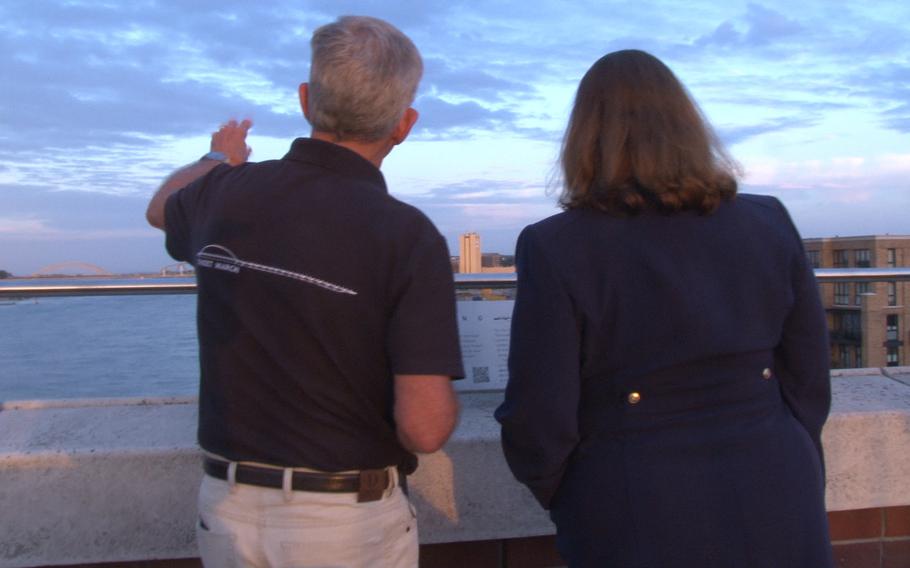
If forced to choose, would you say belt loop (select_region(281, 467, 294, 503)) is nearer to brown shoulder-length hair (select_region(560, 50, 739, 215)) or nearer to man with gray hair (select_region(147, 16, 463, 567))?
man with gray hair (select_region(147, 16, 463, 567))

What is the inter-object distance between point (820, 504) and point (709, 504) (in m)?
0.32

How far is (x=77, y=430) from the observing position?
9.77ft

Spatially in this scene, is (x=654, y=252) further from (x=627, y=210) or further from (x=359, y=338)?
(x=359, y=338)

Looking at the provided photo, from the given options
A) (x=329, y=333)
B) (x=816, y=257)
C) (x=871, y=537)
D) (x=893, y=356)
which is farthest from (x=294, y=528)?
(x=816, y=257)

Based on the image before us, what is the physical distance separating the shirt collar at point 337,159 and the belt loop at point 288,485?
0.63 m

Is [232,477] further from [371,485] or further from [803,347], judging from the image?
[803,347]

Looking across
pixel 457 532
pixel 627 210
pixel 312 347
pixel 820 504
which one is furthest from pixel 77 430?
pixel 820 504

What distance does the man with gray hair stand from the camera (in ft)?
6.03

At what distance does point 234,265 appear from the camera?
1.91m

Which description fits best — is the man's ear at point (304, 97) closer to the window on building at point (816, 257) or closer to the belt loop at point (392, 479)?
the belt loop at point (392, 479)

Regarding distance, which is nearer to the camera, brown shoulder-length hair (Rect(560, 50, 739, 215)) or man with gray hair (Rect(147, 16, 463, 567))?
man with gray hair (Rect(147, 16, 463, 567))

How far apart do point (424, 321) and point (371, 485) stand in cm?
39

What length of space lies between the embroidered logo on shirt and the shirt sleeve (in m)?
0.12

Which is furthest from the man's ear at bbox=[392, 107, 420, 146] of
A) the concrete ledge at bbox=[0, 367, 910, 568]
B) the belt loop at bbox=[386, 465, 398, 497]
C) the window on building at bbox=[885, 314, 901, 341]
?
the window on building at bbox=[885, 314, 901, 341]
